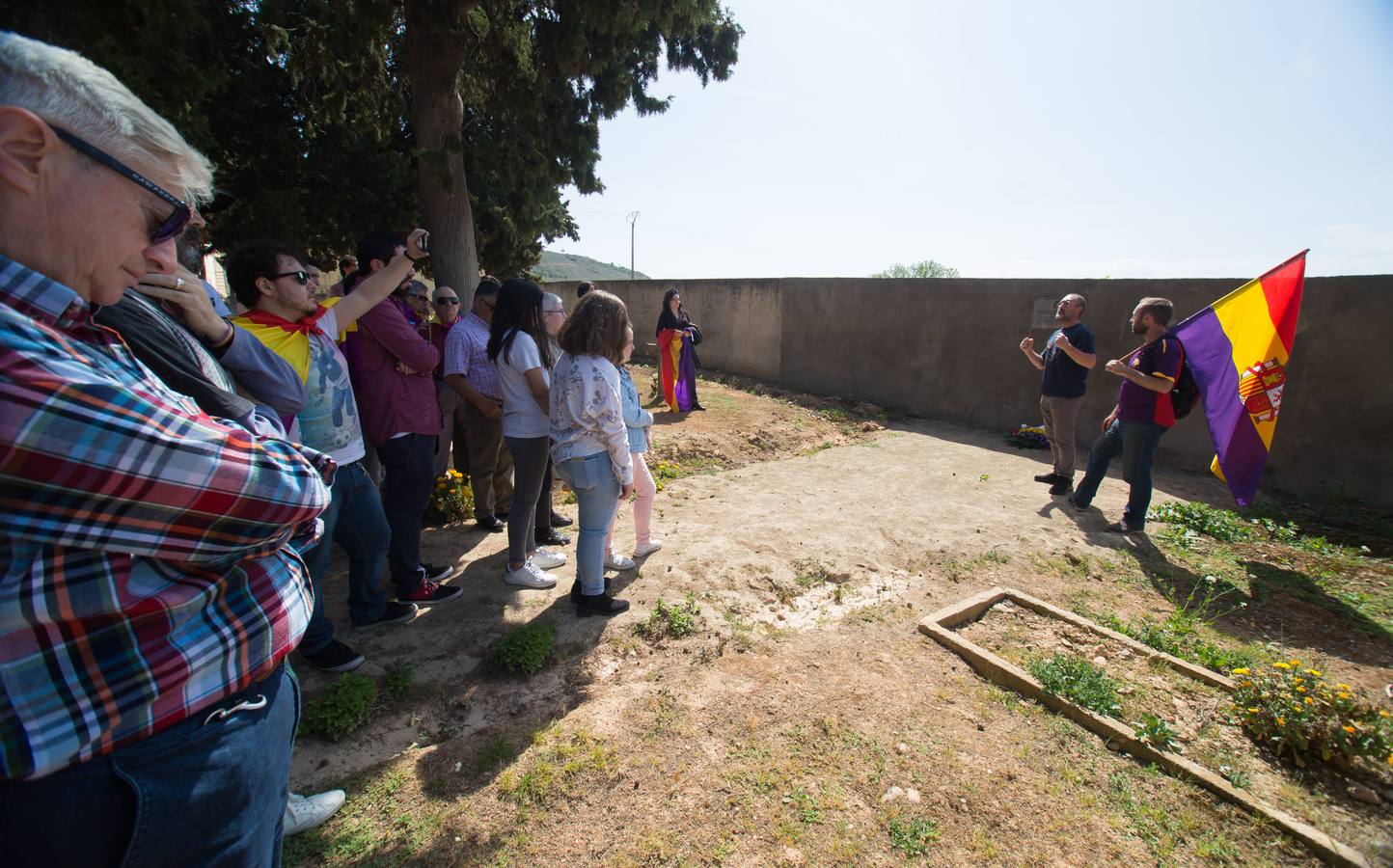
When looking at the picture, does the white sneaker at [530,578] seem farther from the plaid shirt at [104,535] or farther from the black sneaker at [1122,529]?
the black sneaker at [1122,529]

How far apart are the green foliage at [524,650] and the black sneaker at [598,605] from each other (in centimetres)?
34

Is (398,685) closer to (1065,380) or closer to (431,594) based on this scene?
(431,594)

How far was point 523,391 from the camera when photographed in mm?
3527

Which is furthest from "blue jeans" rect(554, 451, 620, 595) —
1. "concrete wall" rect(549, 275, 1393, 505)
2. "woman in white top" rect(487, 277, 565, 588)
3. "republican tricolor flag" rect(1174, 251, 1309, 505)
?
"concrete wall" rect(549, 275, 1393, 505)

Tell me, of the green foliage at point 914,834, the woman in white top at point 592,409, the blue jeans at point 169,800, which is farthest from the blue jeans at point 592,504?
the blue jeans at point 169,800

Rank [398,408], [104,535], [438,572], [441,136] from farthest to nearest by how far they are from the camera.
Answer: [441,136] → [438,572] → [398,408] → [104,535]

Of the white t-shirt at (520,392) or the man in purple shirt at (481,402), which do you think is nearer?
the white t-shirt at (520,392)

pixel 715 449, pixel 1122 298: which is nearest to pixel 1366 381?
pixel 1122 298

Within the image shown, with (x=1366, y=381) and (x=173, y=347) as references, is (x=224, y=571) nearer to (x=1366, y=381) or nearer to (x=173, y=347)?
(x=173, y=347)

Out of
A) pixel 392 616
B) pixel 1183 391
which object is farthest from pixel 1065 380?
pixel 392 616

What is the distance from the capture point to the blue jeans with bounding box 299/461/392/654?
8.52ft

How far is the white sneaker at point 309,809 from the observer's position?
2.00 m

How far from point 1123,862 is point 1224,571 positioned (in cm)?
336

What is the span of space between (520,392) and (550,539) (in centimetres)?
136
